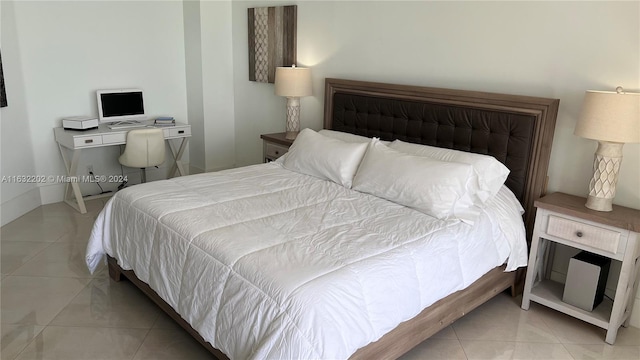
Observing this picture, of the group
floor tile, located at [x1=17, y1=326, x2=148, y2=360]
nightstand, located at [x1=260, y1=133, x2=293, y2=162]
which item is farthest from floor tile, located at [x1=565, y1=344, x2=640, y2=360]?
nightstand, located at [x1=260, y1=133, x2=293, y2=162]

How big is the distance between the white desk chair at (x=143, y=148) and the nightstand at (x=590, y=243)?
3.31 metres

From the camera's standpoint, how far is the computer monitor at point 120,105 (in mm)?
4562

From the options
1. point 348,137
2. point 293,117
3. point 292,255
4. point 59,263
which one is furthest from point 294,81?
point 292,255

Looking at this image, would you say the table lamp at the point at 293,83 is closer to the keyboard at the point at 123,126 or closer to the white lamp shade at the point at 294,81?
the white lamp shade at the point at 294,81

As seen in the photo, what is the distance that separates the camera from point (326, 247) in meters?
2.08

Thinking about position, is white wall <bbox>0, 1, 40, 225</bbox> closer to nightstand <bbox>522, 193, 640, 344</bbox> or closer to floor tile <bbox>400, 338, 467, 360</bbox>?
floor tile <bbox>400, 338, 467, 360</bbox>

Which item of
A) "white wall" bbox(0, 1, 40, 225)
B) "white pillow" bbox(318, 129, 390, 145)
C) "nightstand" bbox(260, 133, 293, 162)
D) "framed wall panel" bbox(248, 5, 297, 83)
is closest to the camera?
"white pillow" bbox(318, 129, 390, 145)

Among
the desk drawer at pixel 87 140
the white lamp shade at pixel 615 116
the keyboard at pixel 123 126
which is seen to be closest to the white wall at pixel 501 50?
the white lamp shade at pixel 615 116

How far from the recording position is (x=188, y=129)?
4.85 meters

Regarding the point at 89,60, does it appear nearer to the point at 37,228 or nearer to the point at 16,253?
the point at 37,228

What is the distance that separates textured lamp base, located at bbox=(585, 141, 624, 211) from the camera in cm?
245

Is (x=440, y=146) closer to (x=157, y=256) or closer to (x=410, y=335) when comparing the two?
(x=410, y=335)

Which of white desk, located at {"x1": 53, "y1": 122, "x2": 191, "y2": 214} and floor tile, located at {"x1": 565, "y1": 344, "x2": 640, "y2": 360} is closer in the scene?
floor tile, located at {"x1": 565, "y1": 344, "x2": 640, "y2": 360}

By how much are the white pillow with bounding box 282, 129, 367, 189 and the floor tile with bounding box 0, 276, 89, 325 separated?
1.61 meters
